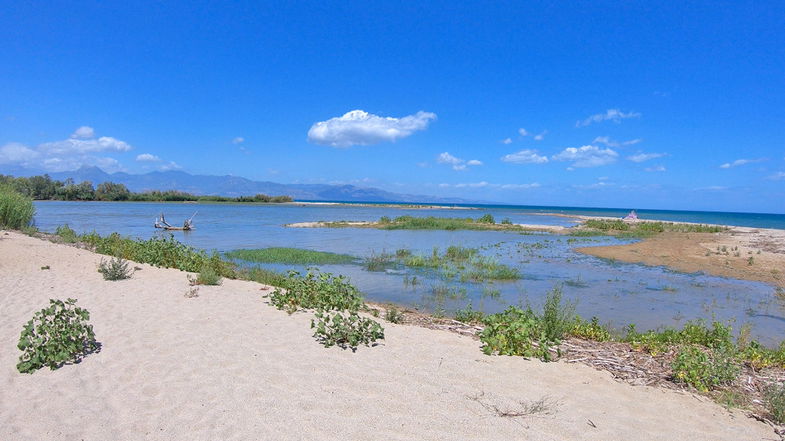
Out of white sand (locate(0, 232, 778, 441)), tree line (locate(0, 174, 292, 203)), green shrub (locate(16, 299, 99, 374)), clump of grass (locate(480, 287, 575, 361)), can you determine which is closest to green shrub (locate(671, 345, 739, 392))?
white sand (locate(0, 232, 778, 441))

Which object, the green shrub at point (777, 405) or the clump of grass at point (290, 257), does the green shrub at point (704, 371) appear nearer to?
the green shrub at point (777, 405)

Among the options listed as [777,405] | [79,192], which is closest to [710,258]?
[777,405]

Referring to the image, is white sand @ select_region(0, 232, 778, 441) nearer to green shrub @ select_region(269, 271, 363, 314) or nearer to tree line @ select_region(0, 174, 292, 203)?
green shrub @ select_region(269, 271, 363, 314)

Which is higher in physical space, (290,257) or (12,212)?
(12,212)

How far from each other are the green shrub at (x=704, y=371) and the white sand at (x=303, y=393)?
36 centimetres

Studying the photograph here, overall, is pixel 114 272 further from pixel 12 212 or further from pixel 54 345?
pixel 12 212

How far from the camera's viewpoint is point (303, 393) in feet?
16.3

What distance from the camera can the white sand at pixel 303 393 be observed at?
13.9 ft

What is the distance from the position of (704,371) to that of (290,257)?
1597 cm

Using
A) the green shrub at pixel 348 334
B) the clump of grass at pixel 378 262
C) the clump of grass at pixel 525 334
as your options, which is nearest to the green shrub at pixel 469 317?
the clump of grass at pixel 525 334

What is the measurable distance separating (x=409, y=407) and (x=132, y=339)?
452cm

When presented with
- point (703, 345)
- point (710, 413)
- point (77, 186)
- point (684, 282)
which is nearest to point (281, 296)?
point (710, 413)

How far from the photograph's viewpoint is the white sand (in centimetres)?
425

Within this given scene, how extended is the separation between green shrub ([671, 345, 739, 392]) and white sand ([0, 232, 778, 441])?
36 centimetres
